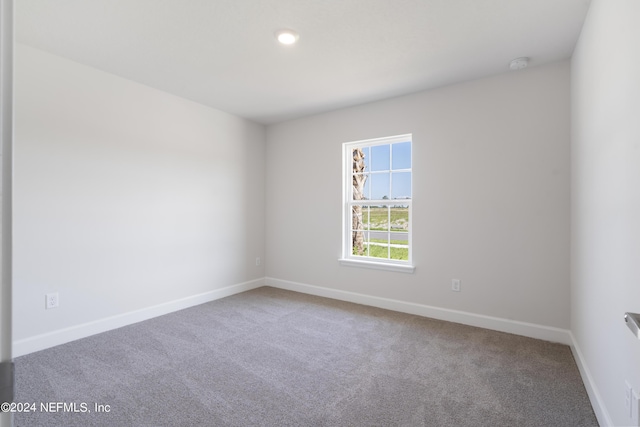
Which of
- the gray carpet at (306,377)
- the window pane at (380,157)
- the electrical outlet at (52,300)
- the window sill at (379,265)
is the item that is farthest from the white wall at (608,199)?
the electrical outlet at (52,300)

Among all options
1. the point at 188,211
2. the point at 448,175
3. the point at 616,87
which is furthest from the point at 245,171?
the point at 616,87

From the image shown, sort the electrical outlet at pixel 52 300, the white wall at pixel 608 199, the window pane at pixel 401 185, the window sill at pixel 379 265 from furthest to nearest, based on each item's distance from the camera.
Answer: the window pane at pixel 401 185 < the window sill at pixel 379 265 < the electrical outlet at pixel 52 300 < the white wall at pixel 608 199

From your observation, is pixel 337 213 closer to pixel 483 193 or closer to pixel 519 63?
pixel 483 193

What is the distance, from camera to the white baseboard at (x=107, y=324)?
8.32 feet

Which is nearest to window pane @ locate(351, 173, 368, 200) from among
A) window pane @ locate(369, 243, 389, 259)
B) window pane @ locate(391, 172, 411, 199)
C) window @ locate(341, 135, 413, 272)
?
window @ locate(341, 135, 413, 272)

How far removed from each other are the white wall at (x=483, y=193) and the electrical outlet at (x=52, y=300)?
2.84 meters

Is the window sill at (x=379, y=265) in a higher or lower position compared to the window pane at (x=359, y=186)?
lower

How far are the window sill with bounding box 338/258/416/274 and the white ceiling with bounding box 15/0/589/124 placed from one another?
198 cm

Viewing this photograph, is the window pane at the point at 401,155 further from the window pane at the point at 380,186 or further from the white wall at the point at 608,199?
the white wall at the point at 608,199

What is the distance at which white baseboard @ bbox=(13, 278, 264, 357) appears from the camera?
2537mm

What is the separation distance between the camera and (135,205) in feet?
10.7

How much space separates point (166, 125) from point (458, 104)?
126 inches

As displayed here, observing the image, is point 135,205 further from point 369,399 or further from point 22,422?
point 369,399

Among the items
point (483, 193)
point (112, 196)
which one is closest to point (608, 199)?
point (483, 193)
